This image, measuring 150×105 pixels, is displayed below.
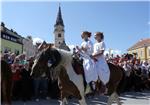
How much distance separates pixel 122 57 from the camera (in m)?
20.0

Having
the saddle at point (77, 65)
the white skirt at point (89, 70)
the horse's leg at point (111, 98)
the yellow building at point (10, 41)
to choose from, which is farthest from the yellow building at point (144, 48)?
the saddle at point (77, 65)

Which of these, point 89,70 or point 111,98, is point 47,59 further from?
point 111,98

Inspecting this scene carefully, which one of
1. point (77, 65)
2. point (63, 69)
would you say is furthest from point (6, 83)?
point (77, 65)

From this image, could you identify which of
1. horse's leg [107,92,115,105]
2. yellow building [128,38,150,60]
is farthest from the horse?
yellow building [128,38,150,60]

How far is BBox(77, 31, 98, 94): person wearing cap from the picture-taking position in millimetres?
10148

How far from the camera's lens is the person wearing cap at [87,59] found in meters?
10.1

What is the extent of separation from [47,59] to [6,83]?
1.86 metres

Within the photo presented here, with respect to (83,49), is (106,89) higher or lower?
lower

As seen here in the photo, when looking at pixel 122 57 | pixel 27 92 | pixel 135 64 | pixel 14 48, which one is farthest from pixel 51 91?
pixel 14 48

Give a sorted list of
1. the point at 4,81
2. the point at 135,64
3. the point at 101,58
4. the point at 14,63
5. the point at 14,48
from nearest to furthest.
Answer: the point at 4,81, the point at 101,58, the point at 14,63, the point at 135,64, the point at 14,48

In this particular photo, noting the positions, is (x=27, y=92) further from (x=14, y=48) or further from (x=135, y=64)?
(x=14, y=48)

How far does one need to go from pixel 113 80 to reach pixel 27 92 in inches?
216

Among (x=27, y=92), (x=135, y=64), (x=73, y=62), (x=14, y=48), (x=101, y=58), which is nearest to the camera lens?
(x=73, y=62)

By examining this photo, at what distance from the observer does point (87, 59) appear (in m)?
10.3
